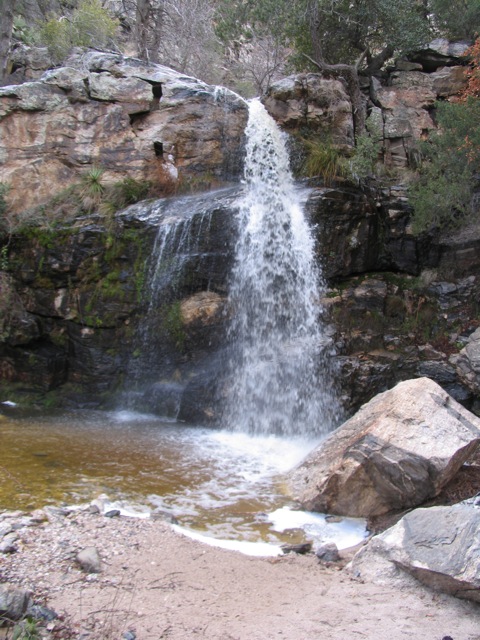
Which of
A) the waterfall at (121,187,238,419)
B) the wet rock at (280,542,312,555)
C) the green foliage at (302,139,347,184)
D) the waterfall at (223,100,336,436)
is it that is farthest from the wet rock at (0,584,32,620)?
the green foliage at (302,139,347,184)

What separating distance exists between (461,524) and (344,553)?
135 cm

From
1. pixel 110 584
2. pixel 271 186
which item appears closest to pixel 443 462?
pixel 110 584

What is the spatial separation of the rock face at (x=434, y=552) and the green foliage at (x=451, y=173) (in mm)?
7015

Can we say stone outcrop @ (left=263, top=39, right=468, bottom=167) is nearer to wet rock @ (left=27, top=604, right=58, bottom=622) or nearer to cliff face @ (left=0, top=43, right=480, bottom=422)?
cliff face @ (left=0, top=43, right=480, bottom=422)

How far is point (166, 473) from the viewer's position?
714 cm

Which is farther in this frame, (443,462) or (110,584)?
(443,462)

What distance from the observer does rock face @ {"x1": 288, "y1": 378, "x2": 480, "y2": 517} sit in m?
5.72

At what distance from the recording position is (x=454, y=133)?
405 inches

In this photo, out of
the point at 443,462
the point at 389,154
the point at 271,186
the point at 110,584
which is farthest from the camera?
the point at 389,154

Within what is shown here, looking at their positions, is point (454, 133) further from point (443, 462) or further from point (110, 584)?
point (110, 584)

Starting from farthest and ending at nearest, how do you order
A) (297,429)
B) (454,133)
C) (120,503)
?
(454,133), (297,429), (120,503)

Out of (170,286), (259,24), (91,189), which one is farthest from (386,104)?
(91,189)

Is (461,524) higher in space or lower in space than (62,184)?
lower

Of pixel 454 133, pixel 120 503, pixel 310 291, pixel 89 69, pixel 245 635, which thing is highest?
pixel 89 69
